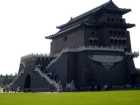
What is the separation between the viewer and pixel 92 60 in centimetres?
3788

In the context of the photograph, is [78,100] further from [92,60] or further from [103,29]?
[103,29]

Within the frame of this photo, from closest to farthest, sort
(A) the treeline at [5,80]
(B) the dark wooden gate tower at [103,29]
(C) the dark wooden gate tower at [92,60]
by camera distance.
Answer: (C) the dark wooden gate tower at [92,60], (B) the dark wooden gate tower at [103,29], (A) the treeline at [5,80]

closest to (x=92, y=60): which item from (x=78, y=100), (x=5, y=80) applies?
(x=78, y=100)

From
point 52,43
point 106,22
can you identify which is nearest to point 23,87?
point 52,43

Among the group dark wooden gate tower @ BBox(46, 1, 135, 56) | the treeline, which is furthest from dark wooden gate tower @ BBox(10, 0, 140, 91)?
the treeline

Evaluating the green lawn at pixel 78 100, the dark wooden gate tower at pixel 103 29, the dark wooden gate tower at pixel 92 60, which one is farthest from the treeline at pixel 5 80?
the green lawn at pixel 78 100

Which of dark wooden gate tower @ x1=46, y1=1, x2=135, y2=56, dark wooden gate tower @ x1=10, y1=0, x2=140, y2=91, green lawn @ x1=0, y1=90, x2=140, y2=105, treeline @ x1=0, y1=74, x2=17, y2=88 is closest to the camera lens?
green lawn @ x1=0, y1=90, x2=140, y2=105

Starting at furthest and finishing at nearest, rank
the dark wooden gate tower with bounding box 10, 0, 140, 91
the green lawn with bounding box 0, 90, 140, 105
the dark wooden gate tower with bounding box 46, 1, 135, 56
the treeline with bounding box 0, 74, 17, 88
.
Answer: the treeline with bounding box 0, 74, 17, 88, the dark wooden gate tower with bounding box 46, 1, 135, 56, the dark wooden gate tower with bounding box 10, 0, 140, 91, the green lawn with bounding box 0, 90, 140, 105

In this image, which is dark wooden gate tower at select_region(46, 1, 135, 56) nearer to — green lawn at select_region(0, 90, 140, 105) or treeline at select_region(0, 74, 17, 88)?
green lawn at select_region(0, 90, 140, 105)

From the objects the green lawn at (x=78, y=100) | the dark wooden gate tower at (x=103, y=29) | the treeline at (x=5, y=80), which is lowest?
the green lawn at (x=78, y=100)

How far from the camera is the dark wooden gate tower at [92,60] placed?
3753cm

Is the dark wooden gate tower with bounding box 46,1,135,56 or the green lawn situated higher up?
the dark wooden gate tower with bounding box 46,1,135,56

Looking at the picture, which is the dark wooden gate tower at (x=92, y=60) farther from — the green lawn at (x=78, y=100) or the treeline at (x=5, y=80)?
the treeline at (x=5, y=80)

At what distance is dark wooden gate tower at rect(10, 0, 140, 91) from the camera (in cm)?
3753
